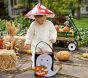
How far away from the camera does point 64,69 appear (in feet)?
20.5

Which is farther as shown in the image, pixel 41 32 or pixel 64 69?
pixel 64 69

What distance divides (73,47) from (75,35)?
0.40 metres

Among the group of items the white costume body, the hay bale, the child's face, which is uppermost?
the child's face

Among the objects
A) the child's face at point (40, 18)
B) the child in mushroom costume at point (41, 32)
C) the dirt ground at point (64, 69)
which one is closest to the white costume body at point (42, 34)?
the child in mushroom costume at point (41, 32)

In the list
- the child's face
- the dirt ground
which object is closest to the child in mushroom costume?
the child's face

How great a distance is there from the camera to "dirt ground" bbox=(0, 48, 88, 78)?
575 centimetres

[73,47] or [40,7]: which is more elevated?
[40,7]

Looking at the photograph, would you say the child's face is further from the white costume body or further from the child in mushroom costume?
the white costume body

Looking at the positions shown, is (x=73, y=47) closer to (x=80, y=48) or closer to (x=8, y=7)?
(x=80, y=48)

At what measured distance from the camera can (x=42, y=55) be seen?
5.13m

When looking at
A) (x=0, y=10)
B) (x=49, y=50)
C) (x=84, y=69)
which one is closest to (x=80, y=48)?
(x=84, y=69)

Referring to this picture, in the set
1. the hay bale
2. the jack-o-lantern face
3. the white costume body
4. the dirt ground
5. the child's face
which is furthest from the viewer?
the hay bale

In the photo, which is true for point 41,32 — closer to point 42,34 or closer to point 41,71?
point 42,34

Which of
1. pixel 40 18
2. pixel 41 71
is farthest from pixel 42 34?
pixel 41 71
